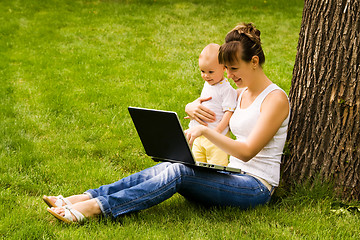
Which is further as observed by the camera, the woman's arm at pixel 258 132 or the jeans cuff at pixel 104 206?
the jeans cuff at pixel 104 206

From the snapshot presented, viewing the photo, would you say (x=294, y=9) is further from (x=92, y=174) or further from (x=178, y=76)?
(x=92, y=174)

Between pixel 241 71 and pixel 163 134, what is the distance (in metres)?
0.76

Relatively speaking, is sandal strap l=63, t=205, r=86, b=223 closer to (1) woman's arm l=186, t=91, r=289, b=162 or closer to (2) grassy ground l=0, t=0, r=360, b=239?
(2) grassy ground l=0, t=0, r=360, b=239

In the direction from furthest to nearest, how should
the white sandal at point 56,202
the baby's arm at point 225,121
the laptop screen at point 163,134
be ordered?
the baby's arm at point 225,121, the white sandal at point 56,202, the laptop screen at point 163,134

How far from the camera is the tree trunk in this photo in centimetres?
345

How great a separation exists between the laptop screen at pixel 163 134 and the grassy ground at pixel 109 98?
49 centimetres

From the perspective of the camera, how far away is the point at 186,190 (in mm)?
3355

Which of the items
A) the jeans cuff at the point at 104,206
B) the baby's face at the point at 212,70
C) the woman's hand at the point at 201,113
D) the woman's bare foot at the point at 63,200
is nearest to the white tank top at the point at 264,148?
the woman's hand at the point at 201,113

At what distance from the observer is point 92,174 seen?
436cm

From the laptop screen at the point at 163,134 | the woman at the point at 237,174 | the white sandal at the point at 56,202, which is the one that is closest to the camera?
the laptop screen at the point at 163,134

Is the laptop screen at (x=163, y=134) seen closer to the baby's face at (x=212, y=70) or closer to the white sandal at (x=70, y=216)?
the white sandal at (x=70, y=216)

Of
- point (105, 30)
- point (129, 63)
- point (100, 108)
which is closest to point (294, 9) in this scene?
point (105, 30)

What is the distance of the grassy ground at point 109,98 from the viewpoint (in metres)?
3.32

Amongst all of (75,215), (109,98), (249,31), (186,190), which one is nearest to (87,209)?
(75,215)
